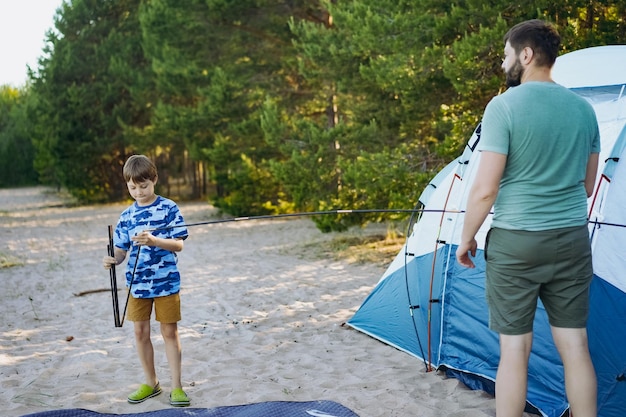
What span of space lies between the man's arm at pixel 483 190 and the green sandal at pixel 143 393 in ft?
7.18

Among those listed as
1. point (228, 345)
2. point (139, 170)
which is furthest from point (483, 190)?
point (228, 345)

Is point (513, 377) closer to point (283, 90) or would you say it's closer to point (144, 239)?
point (144, 239)

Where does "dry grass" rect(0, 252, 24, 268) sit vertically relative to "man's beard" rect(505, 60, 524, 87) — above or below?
below

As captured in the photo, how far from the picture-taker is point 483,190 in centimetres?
254

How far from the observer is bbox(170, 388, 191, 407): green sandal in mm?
3719

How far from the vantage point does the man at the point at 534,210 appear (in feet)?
8.27

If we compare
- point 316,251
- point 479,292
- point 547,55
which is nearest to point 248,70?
point 316,251

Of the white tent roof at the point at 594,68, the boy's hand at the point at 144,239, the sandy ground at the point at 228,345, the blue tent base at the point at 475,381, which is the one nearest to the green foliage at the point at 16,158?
the sandy ground at the point at 228,345

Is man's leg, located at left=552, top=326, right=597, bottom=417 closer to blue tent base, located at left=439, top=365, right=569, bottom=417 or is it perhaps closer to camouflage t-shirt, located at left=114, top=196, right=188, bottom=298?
blue tent base, located at left=439, top=365, right=569, bottom=417

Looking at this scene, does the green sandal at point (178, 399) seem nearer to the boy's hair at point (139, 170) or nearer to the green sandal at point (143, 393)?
the green sandal at point (143, 393)

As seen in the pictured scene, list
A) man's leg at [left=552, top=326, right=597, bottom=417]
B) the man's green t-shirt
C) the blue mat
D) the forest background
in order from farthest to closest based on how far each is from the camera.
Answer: the forest background, the blue mat, man's leg at [left=552, top=326, right=597, bottom=417], the man's green t-shirt

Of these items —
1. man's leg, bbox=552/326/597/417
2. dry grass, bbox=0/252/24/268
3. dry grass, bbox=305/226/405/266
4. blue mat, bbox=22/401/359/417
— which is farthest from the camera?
dry grass, bbox=0/252/24/268

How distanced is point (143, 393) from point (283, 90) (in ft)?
35.0

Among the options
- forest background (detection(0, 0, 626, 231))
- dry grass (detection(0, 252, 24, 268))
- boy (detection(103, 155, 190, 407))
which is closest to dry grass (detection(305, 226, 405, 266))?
forest background (detection(0, 0, 626, 231))
